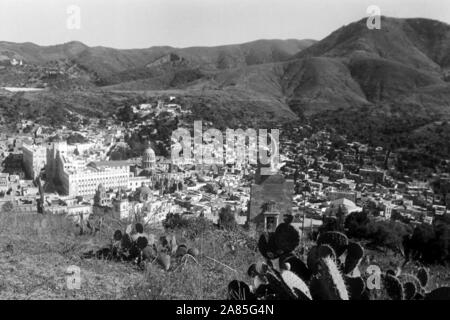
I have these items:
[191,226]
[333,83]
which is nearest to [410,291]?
[191,226]

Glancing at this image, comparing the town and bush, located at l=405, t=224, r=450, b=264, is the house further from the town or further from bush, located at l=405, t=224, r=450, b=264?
the town

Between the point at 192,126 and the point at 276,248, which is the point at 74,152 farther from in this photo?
the point at 276,248

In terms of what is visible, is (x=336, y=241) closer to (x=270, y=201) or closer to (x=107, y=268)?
(x=107, y=268)

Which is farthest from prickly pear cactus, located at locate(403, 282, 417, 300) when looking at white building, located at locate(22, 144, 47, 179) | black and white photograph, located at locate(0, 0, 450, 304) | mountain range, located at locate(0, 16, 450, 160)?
mountain range, located at locate(0, 16, 450, 160)

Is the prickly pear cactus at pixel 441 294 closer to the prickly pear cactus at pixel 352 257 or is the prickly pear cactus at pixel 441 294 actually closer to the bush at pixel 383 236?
the prickly pear cactus at pixel 352 257
